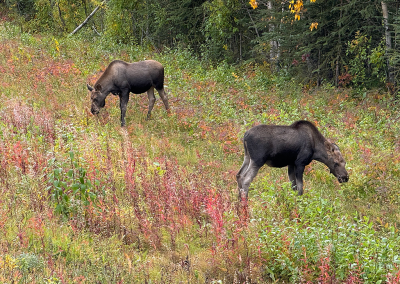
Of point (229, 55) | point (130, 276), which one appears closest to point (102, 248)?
point (130, 276)

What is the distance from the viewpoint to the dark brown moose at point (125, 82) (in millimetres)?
13180

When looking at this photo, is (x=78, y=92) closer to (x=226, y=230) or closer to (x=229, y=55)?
(x=226, y=230)

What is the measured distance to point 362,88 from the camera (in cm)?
1914

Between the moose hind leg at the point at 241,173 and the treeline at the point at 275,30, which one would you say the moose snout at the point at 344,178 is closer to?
the moose hind leg at the point at 241,173

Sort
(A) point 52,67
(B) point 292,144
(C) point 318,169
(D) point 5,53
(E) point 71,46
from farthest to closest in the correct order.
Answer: (E) point 71,46 < (D) point 5,53 < (A) point 52,67 < (C) point 318,169 < (B) point 292,144

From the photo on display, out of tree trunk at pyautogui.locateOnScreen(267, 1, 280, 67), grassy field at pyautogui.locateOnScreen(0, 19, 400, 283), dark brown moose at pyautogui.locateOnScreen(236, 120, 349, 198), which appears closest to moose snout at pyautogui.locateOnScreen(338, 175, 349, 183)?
dark brown moose at pyautogui.locateOnScreen(236, 120, 349, 198)

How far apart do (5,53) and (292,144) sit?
1363 centimetres

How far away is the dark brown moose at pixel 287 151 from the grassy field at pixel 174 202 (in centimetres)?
38

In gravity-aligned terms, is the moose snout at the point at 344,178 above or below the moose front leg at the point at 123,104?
below

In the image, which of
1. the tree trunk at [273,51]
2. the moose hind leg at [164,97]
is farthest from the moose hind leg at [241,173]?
the tree trunk at [273,51]

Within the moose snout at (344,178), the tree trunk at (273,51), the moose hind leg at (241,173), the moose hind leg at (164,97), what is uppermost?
the tree trunk at (273,51)

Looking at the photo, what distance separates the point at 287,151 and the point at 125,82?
661 cm

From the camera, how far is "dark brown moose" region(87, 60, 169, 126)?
1318 centimetres

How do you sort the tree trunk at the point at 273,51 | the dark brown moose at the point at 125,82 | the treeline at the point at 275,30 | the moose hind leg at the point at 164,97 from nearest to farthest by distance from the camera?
the dark brown moose at the point at 125,82 → the moose hind leg at the point at 164,97 → the treeline at the point at 275,30 → the tree trunk at the point at 273,51
